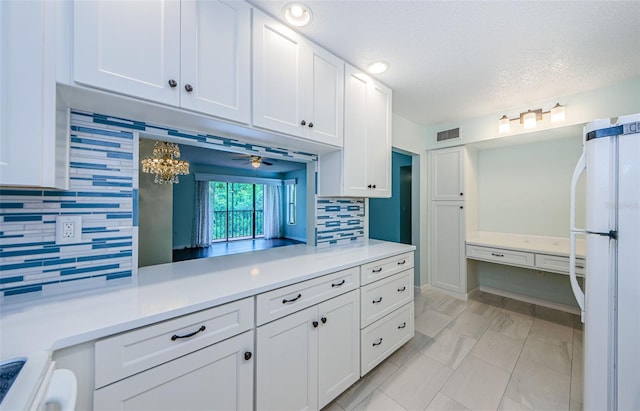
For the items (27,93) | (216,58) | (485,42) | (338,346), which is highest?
(485,42)

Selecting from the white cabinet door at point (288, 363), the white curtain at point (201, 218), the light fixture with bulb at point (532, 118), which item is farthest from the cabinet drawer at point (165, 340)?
the white curtain at point (201, 218)

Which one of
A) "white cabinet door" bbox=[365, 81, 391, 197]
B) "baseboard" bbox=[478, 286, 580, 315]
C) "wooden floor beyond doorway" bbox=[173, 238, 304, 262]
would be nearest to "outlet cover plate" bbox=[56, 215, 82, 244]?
"white cabinet door" bbox=[365, 81, 391, 197]

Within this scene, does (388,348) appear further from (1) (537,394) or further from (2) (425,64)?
(2) (425,64)

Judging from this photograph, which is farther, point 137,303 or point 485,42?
point 485,42

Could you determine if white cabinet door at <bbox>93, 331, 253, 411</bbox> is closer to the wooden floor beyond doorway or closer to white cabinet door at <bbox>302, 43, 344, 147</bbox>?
white cabinet door at <bbox>302, 43, 344, 147</bbox>

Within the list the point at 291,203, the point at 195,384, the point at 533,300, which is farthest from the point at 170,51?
the point at 291,203

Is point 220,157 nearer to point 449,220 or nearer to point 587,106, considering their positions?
point 449,220

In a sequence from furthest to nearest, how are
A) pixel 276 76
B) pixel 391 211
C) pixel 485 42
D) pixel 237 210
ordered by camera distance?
pixel 237 210 < pixel 391 211 < pixel 485 42 < pixel 276 76

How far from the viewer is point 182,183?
5.82 meters

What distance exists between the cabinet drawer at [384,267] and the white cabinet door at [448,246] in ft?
4.78

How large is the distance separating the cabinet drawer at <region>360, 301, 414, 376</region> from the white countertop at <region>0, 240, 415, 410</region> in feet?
1.77

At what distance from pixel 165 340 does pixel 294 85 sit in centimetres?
147

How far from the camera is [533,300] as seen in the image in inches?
119

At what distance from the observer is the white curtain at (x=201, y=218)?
19.7ft
